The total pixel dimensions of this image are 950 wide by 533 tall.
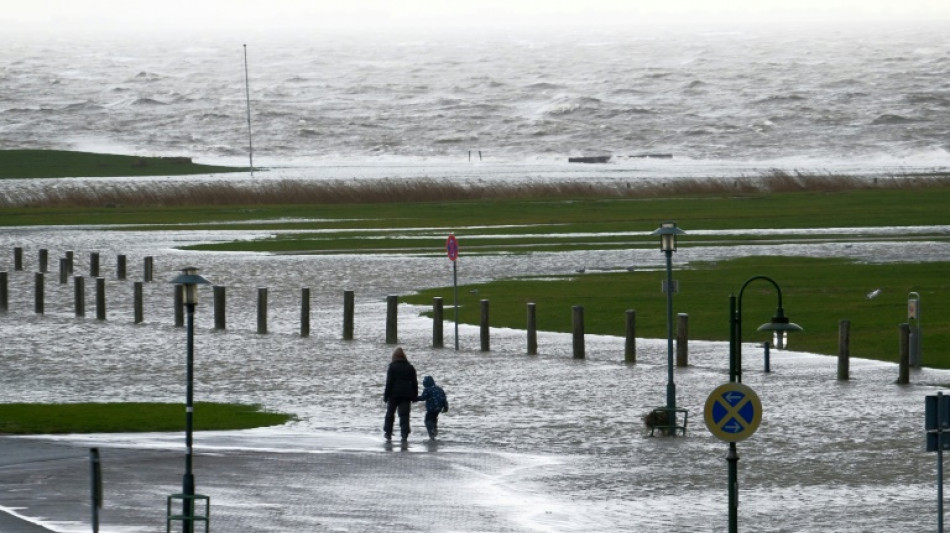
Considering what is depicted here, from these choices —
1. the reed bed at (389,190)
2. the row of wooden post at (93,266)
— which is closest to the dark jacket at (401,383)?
the row of wooden post at (93,266)

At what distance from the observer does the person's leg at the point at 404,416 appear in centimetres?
2661

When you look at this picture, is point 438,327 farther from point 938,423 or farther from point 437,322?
point 938,423

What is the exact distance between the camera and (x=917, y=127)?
147 meters

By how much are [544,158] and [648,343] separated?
97412mm

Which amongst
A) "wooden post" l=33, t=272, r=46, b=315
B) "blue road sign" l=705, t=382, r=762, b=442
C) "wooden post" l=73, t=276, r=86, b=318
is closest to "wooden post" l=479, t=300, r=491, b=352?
"wooden post" l=73, t=276, r=86, b=318

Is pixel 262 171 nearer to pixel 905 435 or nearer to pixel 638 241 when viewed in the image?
pixel 638 241

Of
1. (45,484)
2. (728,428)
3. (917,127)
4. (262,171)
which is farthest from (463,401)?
(917,127)

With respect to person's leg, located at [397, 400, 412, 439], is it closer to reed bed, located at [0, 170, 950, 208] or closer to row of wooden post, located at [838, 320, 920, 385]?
row of wooden post, located at [838, 320, 920, 385]

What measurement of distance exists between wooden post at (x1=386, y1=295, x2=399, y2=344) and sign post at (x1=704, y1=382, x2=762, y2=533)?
19.5m

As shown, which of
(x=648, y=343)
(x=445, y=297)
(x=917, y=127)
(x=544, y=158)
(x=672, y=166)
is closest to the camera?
(x=648, y=343)

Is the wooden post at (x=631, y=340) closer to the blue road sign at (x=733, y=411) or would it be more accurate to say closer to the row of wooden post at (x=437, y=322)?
Answer: the row of wooden post at (x=437, y=322)

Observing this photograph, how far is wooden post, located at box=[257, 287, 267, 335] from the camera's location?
40.1 meters

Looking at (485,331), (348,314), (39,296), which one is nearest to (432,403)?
(485,331)

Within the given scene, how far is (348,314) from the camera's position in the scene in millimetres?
38750
